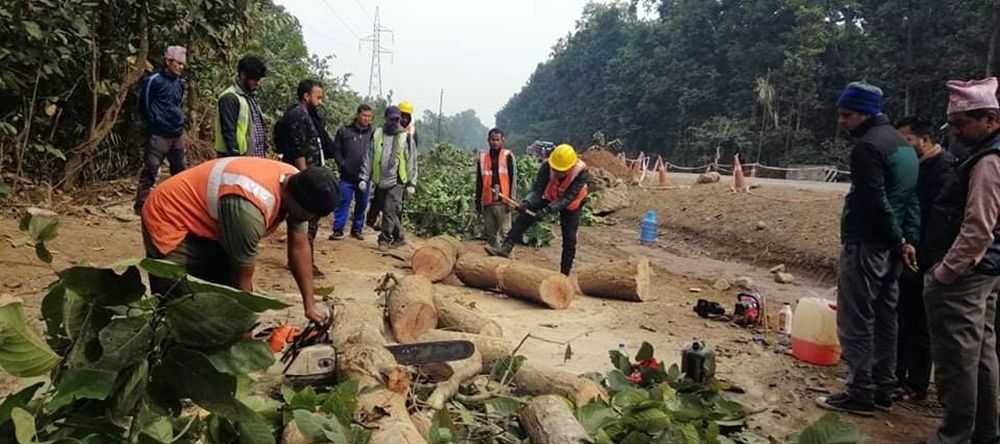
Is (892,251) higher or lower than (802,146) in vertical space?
lower

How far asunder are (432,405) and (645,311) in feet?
12.0

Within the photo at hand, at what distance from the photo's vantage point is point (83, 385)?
154cm

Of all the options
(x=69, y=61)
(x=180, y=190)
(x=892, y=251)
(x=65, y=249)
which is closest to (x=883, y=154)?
(x=892, y=251)

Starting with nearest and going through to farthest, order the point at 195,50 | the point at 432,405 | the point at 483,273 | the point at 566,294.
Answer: the point at 432,405 < the point at 566,294 < the point at 483,273 < the point at 195,50

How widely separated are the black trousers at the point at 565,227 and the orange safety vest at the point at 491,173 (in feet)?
2.53

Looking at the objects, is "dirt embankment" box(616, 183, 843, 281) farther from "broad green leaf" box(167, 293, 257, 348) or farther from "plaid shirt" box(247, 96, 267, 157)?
"broad green leaf" box(167, 293, 257, 348)

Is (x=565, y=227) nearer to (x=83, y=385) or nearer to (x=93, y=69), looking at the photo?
(x=93, y=69)

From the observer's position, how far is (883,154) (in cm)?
372

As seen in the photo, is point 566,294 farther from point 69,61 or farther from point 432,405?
point 69,61

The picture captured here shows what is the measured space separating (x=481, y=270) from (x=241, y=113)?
2.65m

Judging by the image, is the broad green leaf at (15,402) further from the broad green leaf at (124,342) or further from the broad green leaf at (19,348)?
the broad green leaf at (124,342)

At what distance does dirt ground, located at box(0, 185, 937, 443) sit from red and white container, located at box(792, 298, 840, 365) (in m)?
0.09

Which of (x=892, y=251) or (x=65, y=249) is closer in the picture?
(x=892, y=251)

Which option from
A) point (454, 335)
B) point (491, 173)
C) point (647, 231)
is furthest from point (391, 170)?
point (647, 231)
